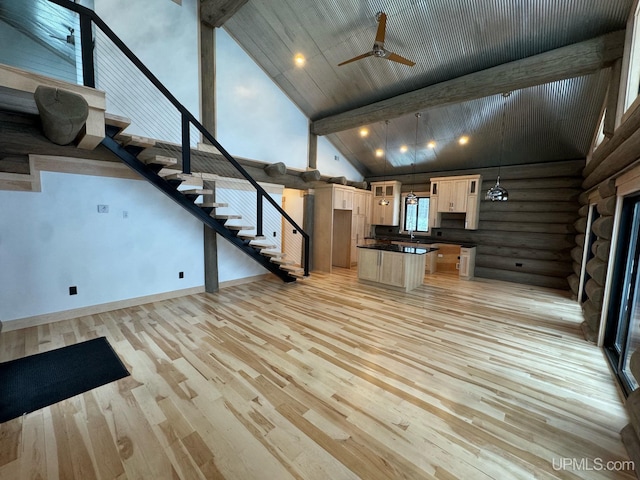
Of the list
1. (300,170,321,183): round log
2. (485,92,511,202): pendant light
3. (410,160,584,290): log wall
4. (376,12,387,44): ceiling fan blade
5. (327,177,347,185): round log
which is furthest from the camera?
(327,177,347,185): round log

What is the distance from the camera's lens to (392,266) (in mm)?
5816

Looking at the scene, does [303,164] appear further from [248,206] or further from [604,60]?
[604,60]

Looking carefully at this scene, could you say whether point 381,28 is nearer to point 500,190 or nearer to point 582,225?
point 500,190

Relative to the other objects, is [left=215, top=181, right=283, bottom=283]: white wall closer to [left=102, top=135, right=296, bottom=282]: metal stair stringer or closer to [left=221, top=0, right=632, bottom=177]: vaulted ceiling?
[left=102, top=135, right=296, bottom=282]: metal stair stringer

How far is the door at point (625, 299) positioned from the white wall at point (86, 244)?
628cm

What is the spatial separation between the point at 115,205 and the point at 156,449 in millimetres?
3779

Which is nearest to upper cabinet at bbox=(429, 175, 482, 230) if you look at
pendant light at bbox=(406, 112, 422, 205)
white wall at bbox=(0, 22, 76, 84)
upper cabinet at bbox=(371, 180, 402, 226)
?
pendant light at bbox=(406, 112, 422, 205)

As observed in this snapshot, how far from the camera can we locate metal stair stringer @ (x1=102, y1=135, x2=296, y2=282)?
361 centimetres

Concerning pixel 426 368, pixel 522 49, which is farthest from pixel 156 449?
pixel 522 49

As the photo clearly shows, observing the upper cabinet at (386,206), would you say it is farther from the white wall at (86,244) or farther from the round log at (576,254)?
the white wall at (86,244)

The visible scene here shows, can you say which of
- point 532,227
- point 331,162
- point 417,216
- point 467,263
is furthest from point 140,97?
point 532,227

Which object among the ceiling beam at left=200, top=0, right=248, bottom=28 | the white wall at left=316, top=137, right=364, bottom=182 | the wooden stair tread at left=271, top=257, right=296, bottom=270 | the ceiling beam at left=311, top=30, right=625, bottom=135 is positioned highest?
the ceiling beam at left=200, top=0, right=248, bottom=28

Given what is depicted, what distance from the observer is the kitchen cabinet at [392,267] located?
5.67m

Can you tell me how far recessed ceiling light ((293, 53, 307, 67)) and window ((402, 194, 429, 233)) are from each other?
4.86 metres
